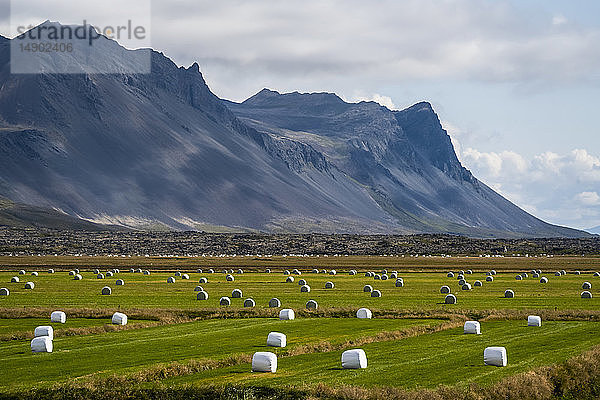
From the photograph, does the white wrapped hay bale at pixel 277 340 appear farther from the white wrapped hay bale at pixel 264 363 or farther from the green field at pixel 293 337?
the white wrapped hay bale at pixel 264 363

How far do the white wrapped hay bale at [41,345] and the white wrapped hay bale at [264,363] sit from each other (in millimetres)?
11056

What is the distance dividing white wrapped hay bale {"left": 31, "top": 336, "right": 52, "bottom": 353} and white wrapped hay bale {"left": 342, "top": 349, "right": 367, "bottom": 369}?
46.7ft

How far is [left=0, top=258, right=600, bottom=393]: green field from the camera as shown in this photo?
34.2 meters

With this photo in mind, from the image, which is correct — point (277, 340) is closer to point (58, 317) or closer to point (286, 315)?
point (286, 315)

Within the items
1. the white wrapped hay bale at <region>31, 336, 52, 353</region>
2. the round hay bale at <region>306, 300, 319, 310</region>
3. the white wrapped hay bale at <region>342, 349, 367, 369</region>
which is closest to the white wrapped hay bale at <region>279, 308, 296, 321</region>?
the round hay bale at <region>306, 300, 319, 310</region>

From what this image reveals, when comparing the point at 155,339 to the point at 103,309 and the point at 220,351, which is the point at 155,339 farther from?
the point at 103,309

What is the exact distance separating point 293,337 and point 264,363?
10.6m

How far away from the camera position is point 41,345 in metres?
40.2

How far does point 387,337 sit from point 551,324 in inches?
464

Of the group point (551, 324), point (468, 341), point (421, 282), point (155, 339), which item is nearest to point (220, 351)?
point (155, 339)

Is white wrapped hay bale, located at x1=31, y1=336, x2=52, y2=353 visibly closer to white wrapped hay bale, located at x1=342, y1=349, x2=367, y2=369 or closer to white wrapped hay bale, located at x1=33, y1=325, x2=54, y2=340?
white wrapped hay bale, located at x1=33, y1=325, x2=54, y2=340

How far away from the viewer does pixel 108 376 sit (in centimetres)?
3381

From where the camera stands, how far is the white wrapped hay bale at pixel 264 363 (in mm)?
34719

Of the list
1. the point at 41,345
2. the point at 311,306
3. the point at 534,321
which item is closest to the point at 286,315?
the point at 311,306
